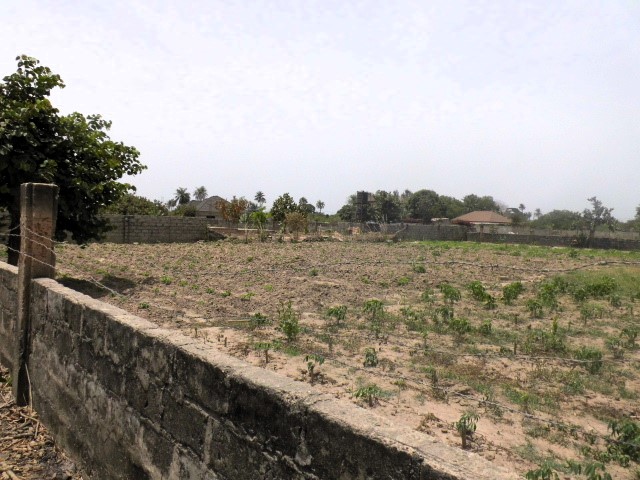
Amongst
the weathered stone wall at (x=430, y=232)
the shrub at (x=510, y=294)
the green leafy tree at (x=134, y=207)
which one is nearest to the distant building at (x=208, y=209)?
the green leafy tree at (x=134, y=207)

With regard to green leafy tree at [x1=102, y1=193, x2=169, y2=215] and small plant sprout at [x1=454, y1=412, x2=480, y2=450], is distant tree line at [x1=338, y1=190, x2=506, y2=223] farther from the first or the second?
small plant sprout at [x1=454, y1=412, x2=480, y2=450]

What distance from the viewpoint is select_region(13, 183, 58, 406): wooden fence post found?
4.87 meters

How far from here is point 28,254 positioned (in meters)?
4.87

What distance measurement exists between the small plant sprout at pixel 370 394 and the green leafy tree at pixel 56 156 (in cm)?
698

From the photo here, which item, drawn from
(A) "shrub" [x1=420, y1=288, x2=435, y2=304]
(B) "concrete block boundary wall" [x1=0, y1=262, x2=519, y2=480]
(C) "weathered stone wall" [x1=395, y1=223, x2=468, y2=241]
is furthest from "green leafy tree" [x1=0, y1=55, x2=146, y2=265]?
(C) "weathered stone wall" [x1=395, y1=223, x2=468, y2=241]

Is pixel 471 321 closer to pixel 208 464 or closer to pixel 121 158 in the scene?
pixel 208 464

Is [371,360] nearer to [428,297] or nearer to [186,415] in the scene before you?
[186,415]

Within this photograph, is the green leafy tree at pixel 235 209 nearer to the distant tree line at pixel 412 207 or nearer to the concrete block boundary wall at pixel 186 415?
the distant tree line at pixel 412 207

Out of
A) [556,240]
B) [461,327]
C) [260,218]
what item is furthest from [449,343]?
[556,240]

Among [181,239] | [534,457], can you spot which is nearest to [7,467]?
[534,457]

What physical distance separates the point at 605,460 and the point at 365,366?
8.74 ft

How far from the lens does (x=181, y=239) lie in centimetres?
2722

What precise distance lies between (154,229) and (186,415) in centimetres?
2464

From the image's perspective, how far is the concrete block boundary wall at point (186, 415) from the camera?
5.74ft
